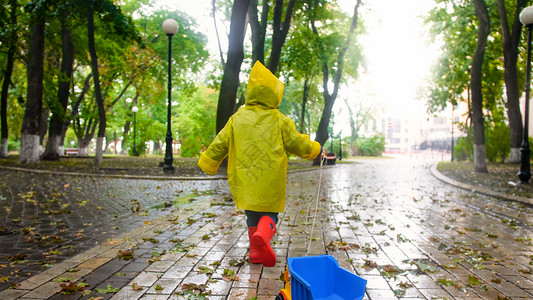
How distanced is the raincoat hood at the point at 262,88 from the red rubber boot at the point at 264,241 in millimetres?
1106

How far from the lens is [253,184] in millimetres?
3771

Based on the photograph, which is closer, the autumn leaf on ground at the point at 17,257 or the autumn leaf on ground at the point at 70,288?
the autumn leaf on ground at the point at 70,288

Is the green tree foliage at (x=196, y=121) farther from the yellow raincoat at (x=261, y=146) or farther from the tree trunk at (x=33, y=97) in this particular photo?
the yellow raincoat at (x=261, y=146)

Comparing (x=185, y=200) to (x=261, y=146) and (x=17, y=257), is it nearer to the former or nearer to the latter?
(x=17, y=257)

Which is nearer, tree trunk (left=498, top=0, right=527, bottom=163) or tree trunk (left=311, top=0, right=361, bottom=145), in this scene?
tree trunk (left=498, top=0, right=527, bottom=163)

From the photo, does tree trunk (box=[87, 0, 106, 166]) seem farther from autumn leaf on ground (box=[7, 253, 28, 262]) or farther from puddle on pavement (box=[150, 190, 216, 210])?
autumn leaf on ground (box=[7, 253, 28, 262])

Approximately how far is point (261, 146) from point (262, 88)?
1.81 ft

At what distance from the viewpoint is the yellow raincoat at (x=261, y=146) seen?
149 inches

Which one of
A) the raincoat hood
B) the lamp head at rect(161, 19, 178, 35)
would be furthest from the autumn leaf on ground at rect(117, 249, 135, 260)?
the lamp head at rect(161, 19, 178, 35)

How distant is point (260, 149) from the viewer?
3801 millimetres

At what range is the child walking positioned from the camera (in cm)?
377

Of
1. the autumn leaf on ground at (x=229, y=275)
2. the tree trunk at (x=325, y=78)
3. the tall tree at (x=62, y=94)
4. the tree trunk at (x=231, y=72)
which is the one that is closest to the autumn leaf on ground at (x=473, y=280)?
the autumn leaf on ground at (x=229, y=275)

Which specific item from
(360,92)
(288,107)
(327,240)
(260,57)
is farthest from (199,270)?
(360,92)

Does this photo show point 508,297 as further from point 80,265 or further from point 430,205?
point 430,205
